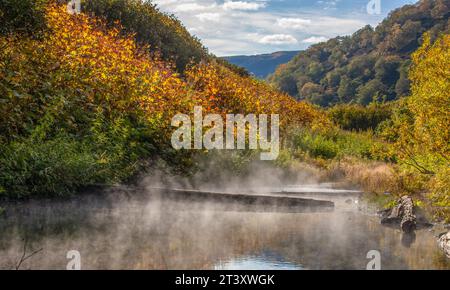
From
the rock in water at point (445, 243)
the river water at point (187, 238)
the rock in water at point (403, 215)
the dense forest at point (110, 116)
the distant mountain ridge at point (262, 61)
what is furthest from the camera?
the distant mountain ridge at point (262, 61)

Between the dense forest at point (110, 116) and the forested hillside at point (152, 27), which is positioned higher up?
the forested hillside at point (152, 27)

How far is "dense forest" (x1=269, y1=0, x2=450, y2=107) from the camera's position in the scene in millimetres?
79562

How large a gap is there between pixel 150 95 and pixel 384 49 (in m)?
80.0

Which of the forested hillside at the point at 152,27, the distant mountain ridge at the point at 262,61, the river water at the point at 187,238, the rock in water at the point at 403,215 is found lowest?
the rock in water at the point at 403,215

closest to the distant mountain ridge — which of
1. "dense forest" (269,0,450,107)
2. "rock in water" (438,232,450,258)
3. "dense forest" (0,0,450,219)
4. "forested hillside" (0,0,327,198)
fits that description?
"dense forest" (269,0,450,107)

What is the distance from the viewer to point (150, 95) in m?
14.5

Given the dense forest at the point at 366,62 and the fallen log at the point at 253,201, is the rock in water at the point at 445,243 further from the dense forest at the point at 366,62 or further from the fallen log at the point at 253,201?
the dense forest at the point at 366,62

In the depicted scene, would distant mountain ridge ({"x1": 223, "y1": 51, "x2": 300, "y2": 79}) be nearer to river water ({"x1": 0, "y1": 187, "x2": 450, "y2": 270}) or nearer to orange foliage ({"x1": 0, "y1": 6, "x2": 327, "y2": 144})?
orange foliage ({"x1": 0, "y1": 6, "x2": 327, "y2": 144})

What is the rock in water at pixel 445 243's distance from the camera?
9189 millimetres

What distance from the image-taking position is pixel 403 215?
12.0 m

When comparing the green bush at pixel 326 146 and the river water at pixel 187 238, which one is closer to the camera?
the river water at pixel 187 238

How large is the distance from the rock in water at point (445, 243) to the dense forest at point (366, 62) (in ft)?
221

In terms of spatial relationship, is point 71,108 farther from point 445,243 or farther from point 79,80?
point 445,243

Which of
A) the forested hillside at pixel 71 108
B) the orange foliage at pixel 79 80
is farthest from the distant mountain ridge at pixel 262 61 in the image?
the forested hillside at pixel 71 108
